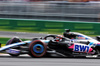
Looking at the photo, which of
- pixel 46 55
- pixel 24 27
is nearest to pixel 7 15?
pixel 24 27

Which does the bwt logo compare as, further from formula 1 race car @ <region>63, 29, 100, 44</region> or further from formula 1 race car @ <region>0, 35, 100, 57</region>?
formula 1 race car @ <region>63, 29, 100, 44</region>

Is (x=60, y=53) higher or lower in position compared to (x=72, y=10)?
lower

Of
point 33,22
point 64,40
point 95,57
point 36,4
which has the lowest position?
point 95,57

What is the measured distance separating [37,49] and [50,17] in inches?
256

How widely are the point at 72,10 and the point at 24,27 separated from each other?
13.9ft

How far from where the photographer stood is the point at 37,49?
8.27m

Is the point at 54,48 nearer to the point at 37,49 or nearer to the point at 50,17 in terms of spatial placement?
the point at 37,49

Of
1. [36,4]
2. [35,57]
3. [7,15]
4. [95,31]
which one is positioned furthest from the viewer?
[36,4]

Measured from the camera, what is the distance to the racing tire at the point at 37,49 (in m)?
8.23

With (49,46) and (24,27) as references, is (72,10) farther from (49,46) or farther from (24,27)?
(49,46)

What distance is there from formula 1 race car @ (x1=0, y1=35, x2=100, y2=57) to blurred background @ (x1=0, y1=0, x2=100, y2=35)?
11.6ft

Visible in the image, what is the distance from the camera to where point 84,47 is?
8328 millimetres

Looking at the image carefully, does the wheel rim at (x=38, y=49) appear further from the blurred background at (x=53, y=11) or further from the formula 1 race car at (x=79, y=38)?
the blurred background at (x=53, y=11)
